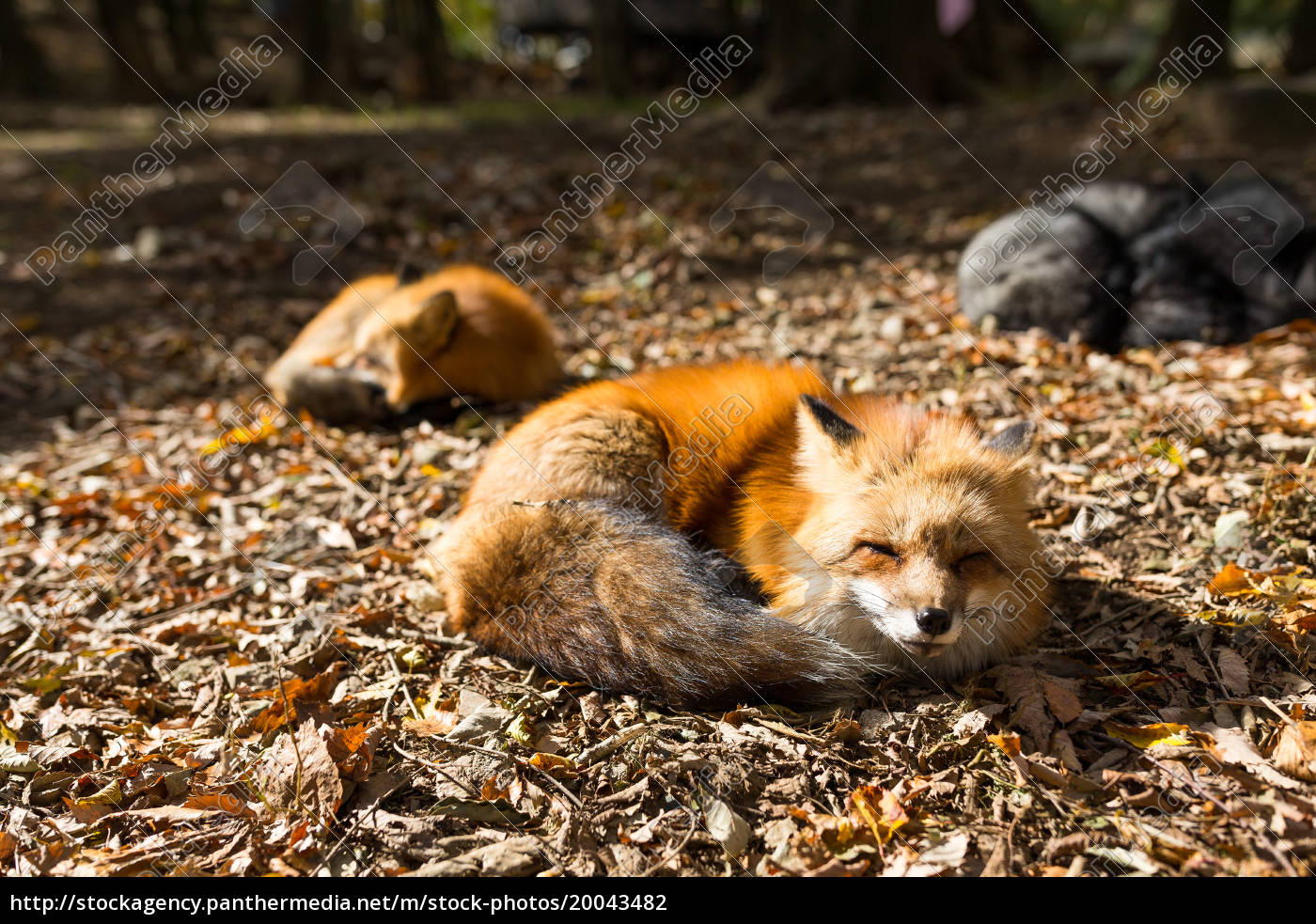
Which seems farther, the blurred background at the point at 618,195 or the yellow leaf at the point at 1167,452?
the blurred background at the point at 618,195

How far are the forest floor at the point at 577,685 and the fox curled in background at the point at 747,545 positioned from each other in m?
0.19

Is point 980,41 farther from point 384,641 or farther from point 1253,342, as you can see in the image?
point 384,641

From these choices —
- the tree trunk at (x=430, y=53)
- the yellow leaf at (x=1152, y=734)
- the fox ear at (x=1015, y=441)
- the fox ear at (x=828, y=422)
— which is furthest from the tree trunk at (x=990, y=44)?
the yellow leaf at (x=1152, y=734)

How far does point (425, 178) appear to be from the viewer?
857 centimetres

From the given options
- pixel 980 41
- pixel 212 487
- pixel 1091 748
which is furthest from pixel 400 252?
pixel 980 41

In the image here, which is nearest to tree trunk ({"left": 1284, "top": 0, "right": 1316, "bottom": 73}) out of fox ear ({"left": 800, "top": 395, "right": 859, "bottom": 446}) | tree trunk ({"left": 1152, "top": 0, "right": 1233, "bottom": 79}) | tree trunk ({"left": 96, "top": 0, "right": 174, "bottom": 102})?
tree trunk ({"left": 1152, "top": 0, "right": 1233, "bottom": 79})

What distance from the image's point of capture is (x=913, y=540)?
8.21ft

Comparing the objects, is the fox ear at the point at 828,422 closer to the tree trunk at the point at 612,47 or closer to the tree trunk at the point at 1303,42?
the tree trunk at the point at 1303,42

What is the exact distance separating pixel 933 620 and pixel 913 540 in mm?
281

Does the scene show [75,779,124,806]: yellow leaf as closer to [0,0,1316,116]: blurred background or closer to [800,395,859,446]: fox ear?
[800,395,859,446]: fox ear

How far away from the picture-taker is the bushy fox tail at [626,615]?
8.18ft

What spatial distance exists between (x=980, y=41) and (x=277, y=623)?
55.8 ft

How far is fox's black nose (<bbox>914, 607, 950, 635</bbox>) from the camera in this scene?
2311 mm

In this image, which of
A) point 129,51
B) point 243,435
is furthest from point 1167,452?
point 129,51
